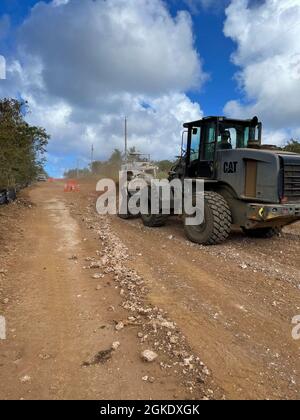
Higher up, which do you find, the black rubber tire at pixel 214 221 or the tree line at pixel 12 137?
the tree line at pixel 12 137

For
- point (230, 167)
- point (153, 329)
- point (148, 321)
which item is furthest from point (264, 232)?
point (153, 329)

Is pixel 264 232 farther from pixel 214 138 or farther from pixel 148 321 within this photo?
pixel 148 321

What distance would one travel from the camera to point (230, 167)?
9.37 m

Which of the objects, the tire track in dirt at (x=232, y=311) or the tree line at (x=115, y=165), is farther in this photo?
the tree line at (x=115, y=165)

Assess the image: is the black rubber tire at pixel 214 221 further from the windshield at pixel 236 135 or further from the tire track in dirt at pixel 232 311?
the windshield at pixel 236 135

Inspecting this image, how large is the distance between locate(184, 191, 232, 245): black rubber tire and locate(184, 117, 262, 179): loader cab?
2.77 ft

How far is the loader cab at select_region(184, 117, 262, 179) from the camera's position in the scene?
32.2ft

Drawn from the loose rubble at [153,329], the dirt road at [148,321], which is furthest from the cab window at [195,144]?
the loose rubble at [153,329]

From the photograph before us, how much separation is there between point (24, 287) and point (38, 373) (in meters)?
2.53

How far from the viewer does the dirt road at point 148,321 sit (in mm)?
3578

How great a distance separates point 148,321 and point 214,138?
6120 mm

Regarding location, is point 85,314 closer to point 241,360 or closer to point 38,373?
point 38,373

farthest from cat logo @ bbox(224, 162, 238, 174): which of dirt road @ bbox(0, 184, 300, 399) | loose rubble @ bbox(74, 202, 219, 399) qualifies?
loose rubble @ bbox(74, 202, 219, 399)
